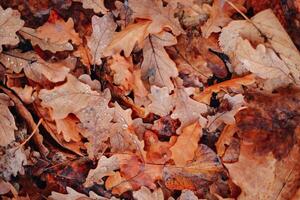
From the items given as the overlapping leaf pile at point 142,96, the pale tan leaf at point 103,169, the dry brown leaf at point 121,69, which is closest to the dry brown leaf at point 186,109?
the overlapping leaf pile at point 142,96

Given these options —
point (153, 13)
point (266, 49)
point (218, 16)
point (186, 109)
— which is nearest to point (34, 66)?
point (153, 13)

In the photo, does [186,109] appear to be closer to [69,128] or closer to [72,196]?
[69,128]

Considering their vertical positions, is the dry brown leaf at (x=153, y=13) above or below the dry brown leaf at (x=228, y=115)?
above

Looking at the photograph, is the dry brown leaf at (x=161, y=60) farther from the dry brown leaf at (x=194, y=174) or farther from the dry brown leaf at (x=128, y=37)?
the dry brown leaf at (x=194, y=174)

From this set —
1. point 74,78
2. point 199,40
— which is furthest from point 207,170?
point 74,78

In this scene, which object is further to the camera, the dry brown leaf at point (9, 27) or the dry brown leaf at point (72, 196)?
the dry brown leaf at point (72, 196)

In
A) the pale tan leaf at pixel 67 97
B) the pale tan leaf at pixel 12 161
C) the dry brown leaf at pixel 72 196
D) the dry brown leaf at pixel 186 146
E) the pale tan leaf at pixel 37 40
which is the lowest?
the dry brown leaf at pixel 72 196
